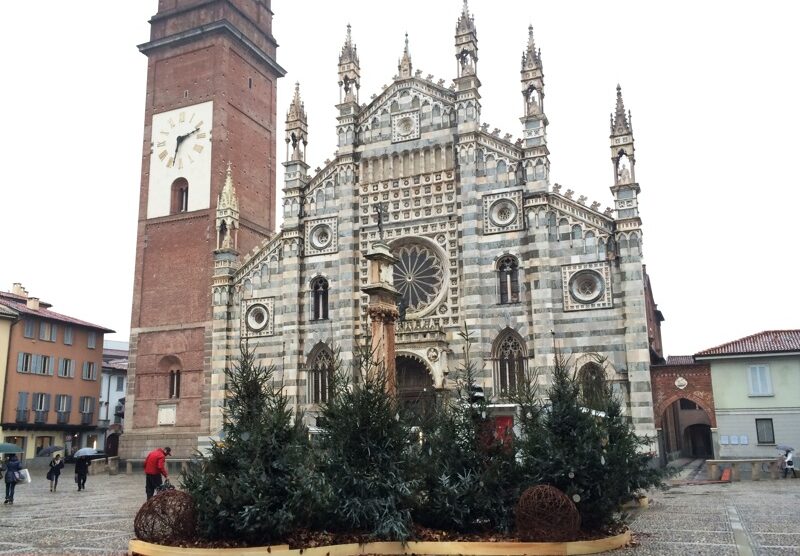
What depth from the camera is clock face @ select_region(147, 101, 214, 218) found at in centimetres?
4316

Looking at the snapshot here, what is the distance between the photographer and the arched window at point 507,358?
104ft

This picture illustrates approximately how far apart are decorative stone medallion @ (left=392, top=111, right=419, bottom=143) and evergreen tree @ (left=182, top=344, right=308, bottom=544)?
A: 23.4 meters

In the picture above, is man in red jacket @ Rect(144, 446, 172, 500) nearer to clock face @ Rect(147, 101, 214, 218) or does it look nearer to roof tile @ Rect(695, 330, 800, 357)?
roof tile @ Rect(695, 330, 800, 357)

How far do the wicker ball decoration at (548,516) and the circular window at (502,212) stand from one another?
2074 centimetres

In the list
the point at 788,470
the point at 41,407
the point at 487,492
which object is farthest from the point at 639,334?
the point at 41,407

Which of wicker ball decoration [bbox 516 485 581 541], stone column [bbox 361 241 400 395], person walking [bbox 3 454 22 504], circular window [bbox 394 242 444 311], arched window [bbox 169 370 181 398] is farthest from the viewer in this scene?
arched window [bbox 169 370 181 398]

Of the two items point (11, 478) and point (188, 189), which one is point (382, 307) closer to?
point (11, 478)

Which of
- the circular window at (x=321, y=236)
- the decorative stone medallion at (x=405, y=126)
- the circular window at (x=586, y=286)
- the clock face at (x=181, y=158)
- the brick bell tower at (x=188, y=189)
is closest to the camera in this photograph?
the circular window at (x=586, y=286)

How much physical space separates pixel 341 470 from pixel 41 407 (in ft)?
140

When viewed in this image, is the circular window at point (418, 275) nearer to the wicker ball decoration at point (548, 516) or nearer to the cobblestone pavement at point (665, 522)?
the cobblestone pavement at point (665, 522)

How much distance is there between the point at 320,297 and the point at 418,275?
16.4 feet

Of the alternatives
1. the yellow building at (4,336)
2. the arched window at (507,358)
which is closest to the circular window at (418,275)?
the arched window at (507,358)

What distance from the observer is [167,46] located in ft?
152

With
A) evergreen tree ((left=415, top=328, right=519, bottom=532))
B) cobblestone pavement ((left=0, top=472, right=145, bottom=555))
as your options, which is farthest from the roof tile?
cobblestone pavement ((left=0, top=472, right=145, bottom=555))
